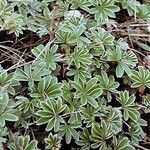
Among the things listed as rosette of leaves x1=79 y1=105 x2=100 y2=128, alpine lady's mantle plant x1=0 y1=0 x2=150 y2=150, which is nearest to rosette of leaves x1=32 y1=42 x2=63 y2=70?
alpine lady's mantle plant x1=0 y1=0 x2=150 y2=150

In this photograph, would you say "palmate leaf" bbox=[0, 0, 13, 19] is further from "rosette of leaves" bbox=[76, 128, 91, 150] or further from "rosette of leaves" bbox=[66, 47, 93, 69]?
"rosette of leaves" bbox=[76, 128, 91, 150]

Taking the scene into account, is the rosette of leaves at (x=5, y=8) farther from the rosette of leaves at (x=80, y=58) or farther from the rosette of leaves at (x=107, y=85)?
the rosette of leaves at (x=107, y=85)

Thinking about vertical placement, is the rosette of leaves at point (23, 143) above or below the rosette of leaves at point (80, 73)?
below

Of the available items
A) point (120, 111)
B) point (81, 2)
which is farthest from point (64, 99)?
point (81, 2)

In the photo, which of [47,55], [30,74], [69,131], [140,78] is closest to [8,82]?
[30,74]

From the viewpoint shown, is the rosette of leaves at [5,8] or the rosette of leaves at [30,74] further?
the rosette of leaves at [5,8]

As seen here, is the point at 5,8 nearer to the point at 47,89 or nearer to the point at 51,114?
the point at 47,89

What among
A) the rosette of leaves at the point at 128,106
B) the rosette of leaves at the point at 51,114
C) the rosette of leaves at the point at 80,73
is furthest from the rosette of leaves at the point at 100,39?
the rosette of leaves at the point at 51,114
